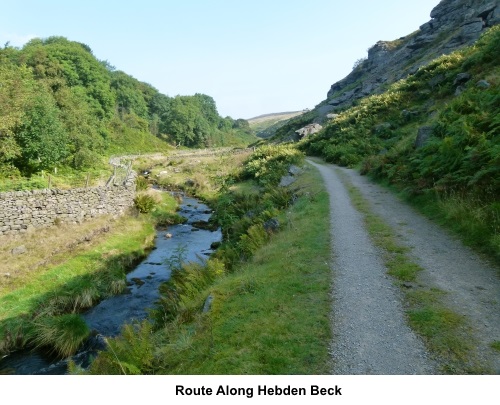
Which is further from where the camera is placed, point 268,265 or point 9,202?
point 9,202

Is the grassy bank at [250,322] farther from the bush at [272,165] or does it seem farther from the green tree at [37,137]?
the green tree at [37,137]

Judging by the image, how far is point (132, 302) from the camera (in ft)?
52.9

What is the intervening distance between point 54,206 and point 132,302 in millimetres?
10593

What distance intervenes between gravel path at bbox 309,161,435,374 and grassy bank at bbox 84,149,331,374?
0.30m

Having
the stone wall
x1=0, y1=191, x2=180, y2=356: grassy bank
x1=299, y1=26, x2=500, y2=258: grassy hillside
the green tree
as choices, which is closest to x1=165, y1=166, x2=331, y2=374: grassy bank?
x1=299, y1=26, x2=500, y2=258: grassy hillside

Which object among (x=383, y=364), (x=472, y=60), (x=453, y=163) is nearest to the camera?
(x=383, y=364)

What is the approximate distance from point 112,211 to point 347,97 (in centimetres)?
7008

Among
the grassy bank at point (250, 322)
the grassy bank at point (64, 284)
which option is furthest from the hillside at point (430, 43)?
the grassy bank at point (250, 322)

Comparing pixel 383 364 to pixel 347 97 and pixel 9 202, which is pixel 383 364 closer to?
pixel 9 202

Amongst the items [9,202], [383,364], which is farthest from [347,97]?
[383,364]

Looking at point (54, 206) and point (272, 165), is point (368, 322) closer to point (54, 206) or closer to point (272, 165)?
point (54, 206)

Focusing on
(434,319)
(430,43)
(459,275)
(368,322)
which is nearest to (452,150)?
(459,275)

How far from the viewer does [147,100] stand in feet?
441

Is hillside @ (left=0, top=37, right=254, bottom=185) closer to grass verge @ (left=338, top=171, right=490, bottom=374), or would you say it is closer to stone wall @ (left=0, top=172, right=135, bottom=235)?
stone wall @ (left=0, top=172, right=135, bottom=235)
